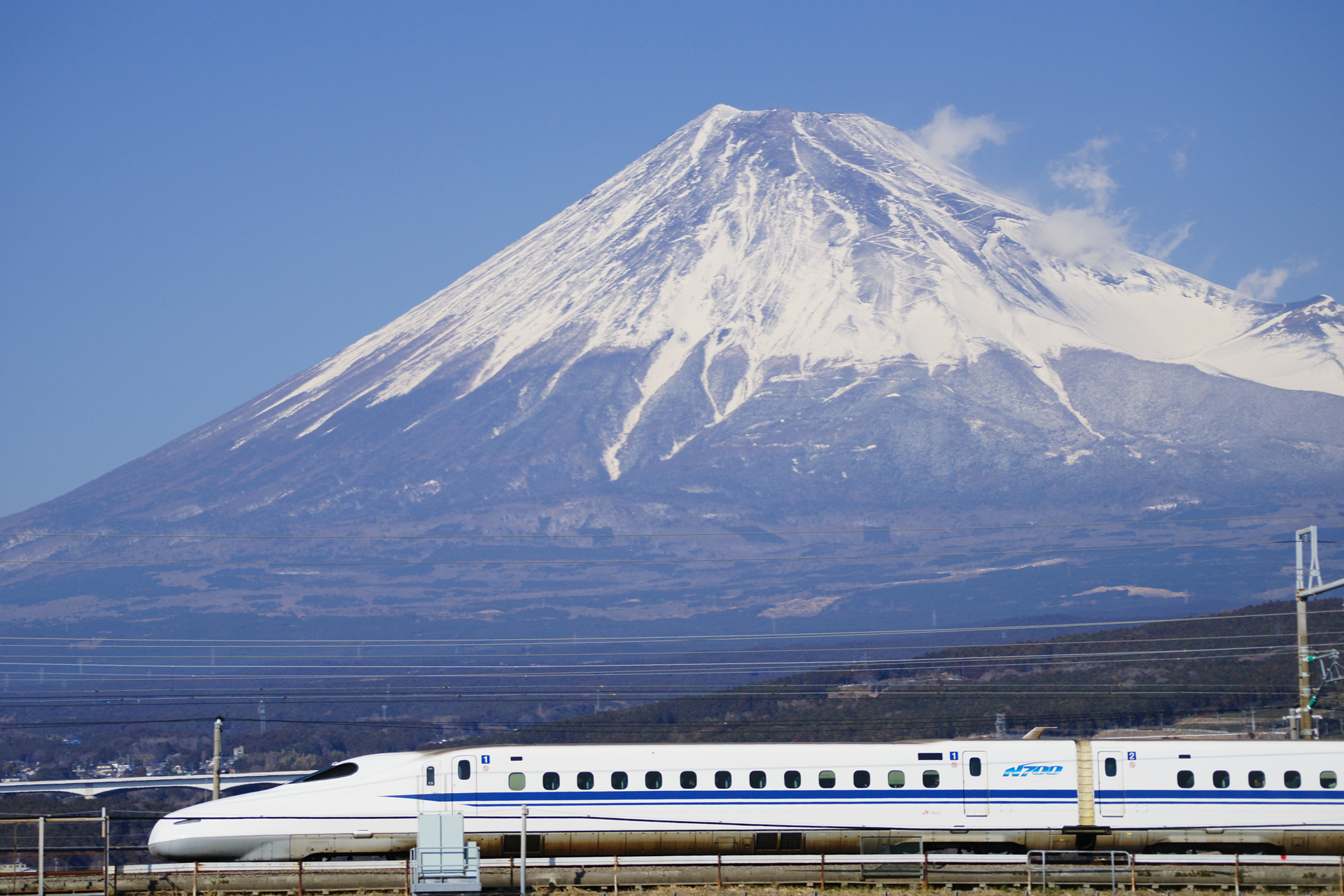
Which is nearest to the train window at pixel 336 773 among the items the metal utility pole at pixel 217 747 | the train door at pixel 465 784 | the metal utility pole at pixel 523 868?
the train door at pixel 465 784

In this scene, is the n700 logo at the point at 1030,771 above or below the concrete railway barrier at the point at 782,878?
above

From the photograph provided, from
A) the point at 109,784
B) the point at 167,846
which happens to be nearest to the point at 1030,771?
the point at 167,846

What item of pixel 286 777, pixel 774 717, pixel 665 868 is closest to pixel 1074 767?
pixel 665 868

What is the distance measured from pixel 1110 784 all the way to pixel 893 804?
536 cm

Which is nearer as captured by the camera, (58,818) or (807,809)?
(58,818)

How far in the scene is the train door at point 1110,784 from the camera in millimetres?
36406

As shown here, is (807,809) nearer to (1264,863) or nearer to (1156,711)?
(1264,863)

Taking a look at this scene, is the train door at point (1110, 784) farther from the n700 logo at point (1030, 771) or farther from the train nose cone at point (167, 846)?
the train nose cone at point (167, 846)

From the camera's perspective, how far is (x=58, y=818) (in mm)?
28672

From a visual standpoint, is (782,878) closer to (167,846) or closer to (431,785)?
(431,785)

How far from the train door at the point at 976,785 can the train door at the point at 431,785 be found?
42.3ft

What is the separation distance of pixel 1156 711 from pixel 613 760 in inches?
3006

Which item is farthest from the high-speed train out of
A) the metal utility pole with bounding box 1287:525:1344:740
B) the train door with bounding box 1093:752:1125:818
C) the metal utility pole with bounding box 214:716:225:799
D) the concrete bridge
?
the concrete bridge

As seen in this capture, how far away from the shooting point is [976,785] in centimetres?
3647
